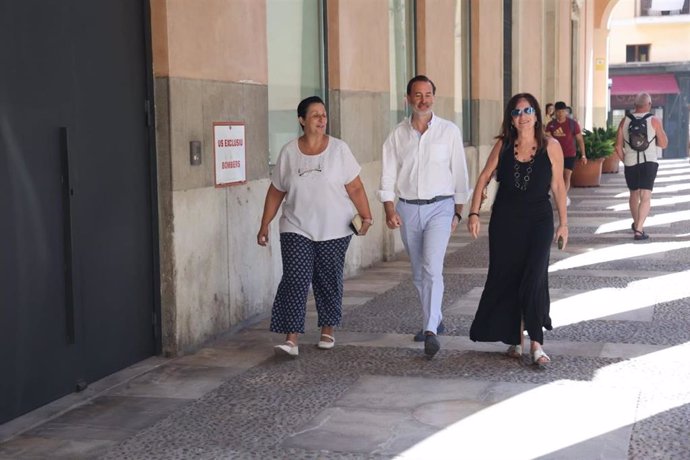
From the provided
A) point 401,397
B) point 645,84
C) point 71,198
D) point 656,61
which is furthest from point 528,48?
point 656,61

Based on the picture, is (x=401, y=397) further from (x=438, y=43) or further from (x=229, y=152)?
(x=438, y=43)

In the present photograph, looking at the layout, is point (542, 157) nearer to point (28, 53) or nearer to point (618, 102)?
point (28, 53)

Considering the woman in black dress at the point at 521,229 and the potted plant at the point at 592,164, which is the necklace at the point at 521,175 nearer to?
the woman in black dress at the point at 521,229

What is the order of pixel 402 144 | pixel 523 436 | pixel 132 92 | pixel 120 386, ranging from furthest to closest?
pixel 402 144 → pixel 132 92 → pixel 120 386 → pixel 523 436

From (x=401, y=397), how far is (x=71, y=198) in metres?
2.23

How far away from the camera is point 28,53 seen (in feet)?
18.5

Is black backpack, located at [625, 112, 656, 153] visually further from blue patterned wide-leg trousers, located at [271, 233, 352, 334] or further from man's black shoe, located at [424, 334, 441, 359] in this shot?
man's black shoe, located at [424, 334, 441, 359]

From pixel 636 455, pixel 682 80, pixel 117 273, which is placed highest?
pixel 682 80

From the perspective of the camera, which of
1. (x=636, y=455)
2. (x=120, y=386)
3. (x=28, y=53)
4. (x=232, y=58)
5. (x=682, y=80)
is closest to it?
(x=636, y=455)

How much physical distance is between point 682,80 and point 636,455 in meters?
42.4

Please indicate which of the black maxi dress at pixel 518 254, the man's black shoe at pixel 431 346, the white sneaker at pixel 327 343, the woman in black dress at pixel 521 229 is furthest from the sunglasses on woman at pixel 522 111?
the white sneaker at pixel 327 343

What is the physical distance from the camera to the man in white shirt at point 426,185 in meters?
7.04

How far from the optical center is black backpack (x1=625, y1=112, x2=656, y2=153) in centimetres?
1237

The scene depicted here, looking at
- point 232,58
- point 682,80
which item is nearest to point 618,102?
point 682,80
